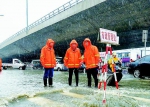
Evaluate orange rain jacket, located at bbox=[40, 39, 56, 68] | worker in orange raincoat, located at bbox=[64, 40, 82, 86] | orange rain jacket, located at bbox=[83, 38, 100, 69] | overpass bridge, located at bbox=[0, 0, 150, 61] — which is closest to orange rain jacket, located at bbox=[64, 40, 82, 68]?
worker in orange raincoat, located at bbox=[64, 40, 82, 86]

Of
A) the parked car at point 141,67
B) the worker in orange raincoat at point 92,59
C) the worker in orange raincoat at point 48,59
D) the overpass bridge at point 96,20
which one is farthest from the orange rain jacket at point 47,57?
the overpass bridge at point 96,20

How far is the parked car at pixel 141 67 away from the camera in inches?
681

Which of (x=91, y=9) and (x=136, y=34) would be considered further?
(x=136, y=34)

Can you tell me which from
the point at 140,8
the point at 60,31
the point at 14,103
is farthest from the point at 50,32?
the point at 14,103

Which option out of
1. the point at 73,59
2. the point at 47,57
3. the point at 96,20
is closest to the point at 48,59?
the point at 47,57

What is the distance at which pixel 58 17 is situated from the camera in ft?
114

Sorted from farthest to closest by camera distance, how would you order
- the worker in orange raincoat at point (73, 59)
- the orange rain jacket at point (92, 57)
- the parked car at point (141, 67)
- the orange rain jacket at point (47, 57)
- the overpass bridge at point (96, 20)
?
the overpass bridge at point (96, 20) < the parked car at point (141, 67) < the orange rain jacket at point (47, 57) < the worker in orange raincoat at point (73, 59) < the orange rain jacket at point (92, 57)

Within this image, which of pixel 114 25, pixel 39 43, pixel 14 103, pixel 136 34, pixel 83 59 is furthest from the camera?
pixel 39 43

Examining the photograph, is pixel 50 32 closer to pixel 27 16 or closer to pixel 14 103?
pixel 27 16

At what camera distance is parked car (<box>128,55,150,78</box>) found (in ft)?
56.7

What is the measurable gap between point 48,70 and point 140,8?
594 inches

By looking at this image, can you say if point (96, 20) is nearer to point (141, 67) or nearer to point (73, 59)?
point (141, 67)

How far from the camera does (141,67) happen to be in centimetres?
1775

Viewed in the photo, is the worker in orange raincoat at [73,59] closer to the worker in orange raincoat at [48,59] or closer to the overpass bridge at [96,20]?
A: the worker in orange raincoat at [48,59]
